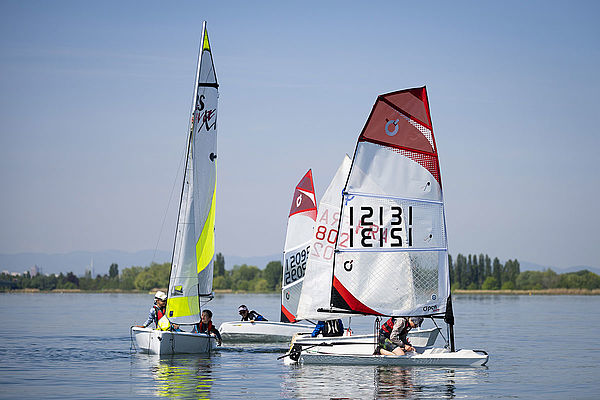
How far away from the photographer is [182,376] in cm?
2322

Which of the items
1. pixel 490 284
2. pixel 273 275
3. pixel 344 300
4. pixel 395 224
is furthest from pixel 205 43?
pixel 490 284

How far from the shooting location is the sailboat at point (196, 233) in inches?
1046

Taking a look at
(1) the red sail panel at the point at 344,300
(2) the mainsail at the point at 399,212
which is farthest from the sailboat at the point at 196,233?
(2) the mainsail at the point at 399,212

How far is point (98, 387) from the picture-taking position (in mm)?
21312

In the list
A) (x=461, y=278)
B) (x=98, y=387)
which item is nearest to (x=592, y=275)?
(x=461, y=278)

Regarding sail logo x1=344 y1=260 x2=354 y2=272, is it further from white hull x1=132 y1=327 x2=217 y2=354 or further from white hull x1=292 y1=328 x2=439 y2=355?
white hull x1=132 y1=327 x2=217 y2=354

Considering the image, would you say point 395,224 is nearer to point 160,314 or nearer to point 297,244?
point 160,314

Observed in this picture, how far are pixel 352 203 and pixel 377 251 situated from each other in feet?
5.03

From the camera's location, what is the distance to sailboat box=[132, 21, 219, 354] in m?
26.6

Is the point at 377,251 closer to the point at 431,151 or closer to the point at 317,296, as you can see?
the point at 431,151

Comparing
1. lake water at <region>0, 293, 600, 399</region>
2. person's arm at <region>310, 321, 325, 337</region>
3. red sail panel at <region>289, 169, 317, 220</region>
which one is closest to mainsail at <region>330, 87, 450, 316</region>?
lake water at <region>0, 293, 600, 399</region>

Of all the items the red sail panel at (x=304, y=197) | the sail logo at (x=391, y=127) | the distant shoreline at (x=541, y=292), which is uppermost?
the sail logo at (x=391, y=127)

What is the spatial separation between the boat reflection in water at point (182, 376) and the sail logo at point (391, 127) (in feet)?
27.2

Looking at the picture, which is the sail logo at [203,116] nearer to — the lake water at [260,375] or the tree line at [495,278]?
the lake water at [260,375]
